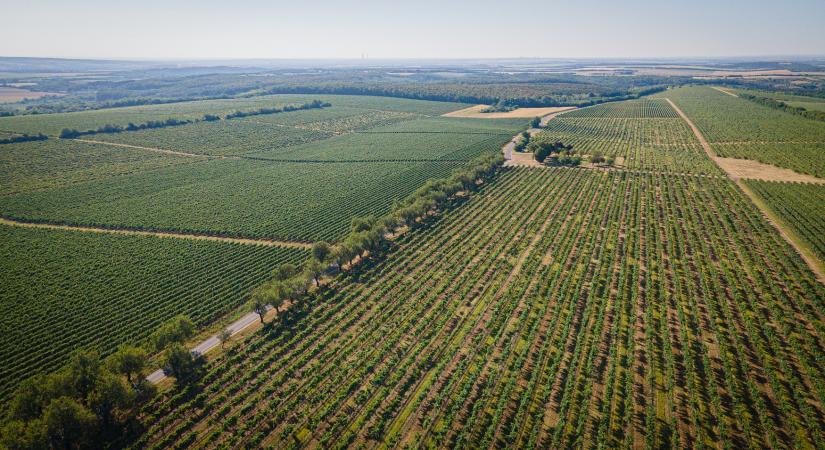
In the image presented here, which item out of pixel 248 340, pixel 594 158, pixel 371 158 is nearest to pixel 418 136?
pixel 371 158

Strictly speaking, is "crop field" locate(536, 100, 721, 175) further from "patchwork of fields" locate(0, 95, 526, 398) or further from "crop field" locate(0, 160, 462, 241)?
"crop field" locate(0, 160, 462, 241)

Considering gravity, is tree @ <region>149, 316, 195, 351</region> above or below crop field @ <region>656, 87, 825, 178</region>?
below

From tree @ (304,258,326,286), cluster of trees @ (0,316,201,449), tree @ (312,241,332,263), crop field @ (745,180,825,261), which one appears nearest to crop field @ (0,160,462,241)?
tree @ (312,241,332,263)

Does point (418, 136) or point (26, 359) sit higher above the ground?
point (418, 136)

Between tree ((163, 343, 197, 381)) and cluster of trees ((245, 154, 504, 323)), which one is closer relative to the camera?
tree ((163, 343, 197, 381))

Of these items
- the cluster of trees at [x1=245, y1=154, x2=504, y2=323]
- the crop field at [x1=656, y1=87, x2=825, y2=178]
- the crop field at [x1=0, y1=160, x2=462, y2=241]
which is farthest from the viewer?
the crop field at [x1=656, y1=87, x2=825, y2=178]

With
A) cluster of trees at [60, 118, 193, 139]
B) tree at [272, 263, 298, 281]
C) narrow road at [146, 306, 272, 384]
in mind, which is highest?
cluster of trees at [60, 118, 193, 139]

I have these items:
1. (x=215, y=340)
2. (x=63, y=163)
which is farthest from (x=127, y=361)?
(x=63, y=163)

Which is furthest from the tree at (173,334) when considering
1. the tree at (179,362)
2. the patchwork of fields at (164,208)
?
the patchwork of fields at (164,208)

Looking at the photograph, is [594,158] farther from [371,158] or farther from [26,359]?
[26,359]
